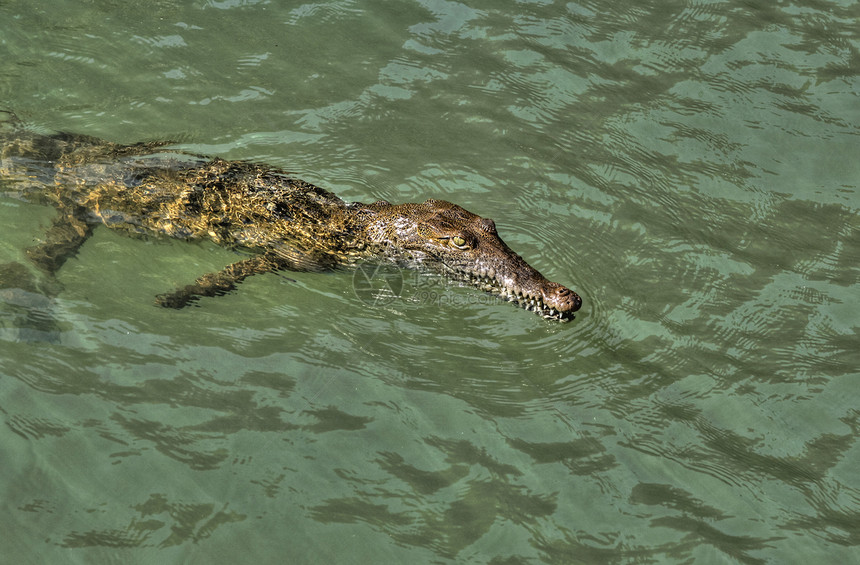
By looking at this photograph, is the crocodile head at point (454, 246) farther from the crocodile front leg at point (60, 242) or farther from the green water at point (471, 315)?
the crocodile front leg at point (60, 242)

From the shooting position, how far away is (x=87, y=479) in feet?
15.4

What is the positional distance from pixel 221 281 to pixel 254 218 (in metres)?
0.77

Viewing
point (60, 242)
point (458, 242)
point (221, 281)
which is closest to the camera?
point (221, 281)

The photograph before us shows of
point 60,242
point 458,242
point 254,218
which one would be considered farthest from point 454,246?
point 60,242

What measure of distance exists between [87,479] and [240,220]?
269 centimetres

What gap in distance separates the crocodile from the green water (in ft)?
0.65

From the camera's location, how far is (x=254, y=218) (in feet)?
21.6

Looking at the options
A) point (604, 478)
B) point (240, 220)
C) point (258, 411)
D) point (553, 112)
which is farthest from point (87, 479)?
point (553, 112)

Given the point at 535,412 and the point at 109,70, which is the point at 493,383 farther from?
the point at 109,70

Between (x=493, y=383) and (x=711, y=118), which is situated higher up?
(x=711, y=118)

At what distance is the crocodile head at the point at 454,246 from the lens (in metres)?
6.20

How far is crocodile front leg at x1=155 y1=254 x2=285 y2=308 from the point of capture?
5.90 metres

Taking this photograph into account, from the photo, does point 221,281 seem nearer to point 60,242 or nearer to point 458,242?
point 60,242

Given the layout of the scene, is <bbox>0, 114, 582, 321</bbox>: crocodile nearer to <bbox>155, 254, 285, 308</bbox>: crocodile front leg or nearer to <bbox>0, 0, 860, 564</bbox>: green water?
<bbox>155, 254, 285, 308</bbox>: crocodile front leg
